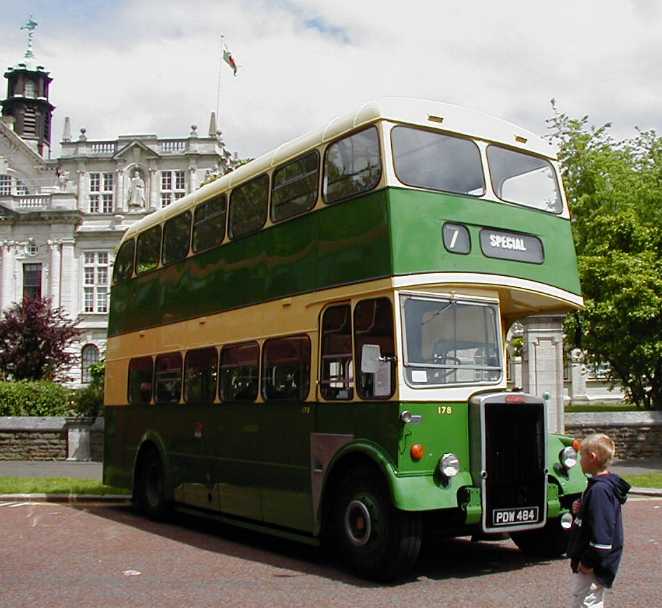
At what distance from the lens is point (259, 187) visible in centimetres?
1162

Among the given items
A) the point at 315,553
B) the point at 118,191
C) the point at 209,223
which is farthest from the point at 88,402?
the point at 118,191

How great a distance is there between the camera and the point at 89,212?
61219 millimetres

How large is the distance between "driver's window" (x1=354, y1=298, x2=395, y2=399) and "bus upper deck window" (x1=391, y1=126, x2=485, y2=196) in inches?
51.5

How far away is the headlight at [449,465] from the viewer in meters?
8.74

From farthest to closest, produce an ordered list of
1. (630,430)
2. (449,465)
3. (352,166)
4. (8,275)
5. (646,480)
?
(8,275)
(630,430)
(646,480)
(352,166)
(449,465)

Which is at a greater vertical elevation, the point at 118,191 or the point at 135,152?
the point at 135,152

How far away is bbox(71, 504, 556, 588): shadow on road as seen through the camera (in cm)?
948

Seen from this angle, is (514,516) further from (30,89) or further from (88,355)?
(30,89)

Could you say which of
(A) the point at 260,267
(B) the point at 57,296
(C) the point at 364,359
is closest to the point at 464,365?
(C) the point at 364,359

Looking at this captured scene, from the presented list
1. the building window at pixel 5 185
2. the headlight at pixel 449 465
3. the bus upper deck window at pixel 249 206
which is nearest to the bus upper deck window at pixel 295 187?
the bus upper deck window at pixel 249 206

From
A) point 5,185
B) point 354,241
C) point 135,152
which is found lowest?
point 354,241

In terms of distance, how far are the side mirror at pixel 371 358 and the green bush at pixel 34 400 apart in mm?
19537

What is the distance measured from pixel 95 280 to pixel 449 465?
54219mm

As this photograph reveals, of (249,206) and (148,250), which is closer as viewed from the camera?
(249,206)
